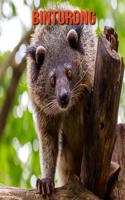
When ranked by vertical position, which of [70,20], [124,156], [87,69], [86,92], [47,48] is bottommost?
[124,156]

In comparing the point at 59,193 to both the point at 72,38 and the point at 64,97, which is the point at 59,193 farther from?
the point at 72,38

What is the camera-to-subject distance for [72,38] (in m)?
4.39

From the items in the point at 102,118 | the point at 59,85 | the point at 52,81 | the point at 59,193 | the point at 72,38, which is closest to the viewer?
the point at 102,118

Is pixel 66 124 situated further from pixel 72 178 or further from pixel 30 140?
pixel 30 140

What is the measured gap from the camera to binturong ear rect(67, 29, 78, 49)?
14.3 ft

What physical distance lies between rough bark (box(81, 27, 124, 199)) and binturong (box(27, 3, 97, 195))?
370mm

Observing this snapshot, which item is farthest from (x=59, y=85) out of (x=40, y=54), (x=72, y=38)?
(x=72, y=38)

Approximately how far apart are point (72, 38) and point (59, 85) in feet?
2.44

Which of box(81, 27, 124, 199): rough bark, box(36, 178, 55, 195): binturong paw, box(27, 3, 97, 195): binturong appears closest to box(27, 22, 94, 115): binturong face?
box(27, 3, 97, 195): binturong

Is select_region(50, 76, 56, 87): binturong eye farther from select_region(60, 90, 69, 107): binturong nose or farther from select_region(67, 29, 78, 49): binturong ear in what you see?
select_region(67, 29, 78, 49): binturong ear

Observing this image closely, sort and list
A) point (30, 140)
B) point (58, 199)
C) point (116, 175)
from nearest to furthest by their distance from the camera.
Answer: point (58, 199), point (116, 175), point (30, 140)

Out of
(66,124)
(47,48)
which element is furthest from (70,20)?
(66,124)

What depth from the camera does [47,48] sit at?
4496mm

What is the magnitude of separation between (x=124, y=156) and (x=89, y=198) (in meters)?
1.10
